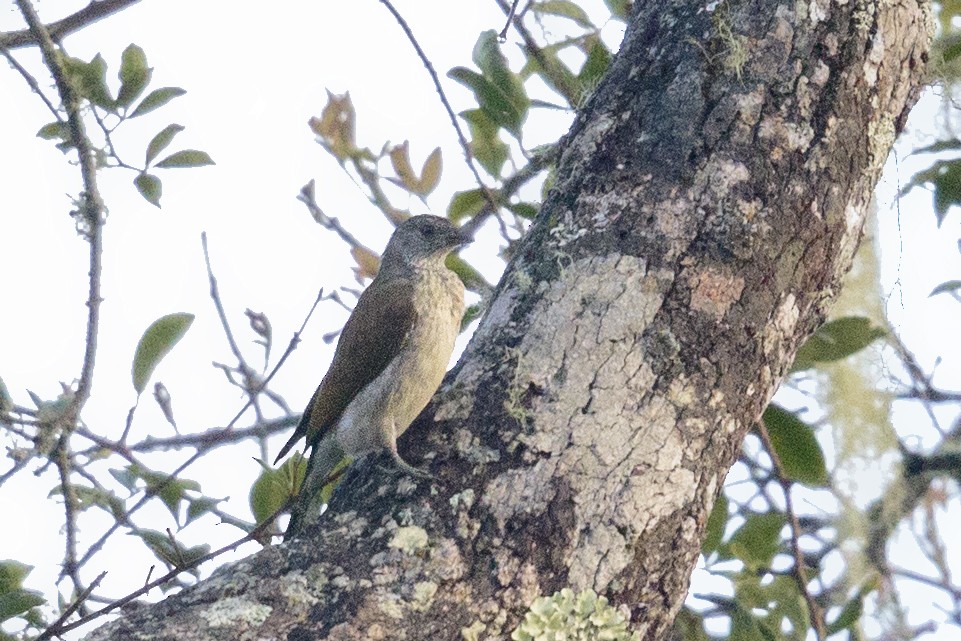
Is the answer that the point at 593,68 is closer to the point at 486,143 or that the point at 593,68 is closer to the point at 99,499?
the point at 486,143

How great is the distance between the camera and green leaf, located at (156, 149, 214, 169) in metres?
3.92

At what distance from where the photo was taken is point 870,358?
396 centimetres

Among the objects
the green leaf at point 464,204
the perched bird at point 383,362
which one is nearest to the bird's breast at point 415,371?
the perched bird at point 383,362

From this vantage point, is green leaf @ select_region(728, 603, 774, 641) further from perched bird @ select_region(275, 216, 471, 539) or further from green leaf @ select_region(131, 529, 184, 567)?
green leaf @ select_region(131, 529, 184, 567)

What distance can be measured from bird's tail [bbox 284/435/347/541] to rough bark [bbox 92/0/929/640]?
831 mm

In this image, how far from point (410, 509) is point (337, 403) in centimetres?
159

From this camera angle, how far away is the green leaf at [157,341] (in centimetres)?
353

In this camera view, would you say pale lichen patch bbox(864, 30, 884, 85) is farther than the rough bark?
Yes

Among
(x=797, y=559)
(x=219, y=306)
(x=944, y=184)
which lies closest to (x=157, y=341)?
(x=219, y=306)

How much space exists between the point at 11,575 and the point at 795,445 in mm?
2357

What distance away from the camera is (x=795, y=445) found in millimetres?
3553

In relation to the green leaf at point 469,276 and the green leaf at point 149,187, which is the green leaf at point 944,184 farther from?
the green leaf at point 149,187

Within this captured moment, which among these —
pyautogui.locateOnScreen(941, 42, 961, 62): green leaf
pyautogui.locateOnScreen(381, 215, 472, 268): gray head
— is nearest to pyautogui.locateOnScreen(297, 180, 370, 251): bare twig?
pyautogui.locateOnScreen(381, 215, 472, 268): gray head

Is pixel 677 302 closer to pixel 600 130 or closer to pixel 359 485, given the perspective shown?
pixel 600 130
